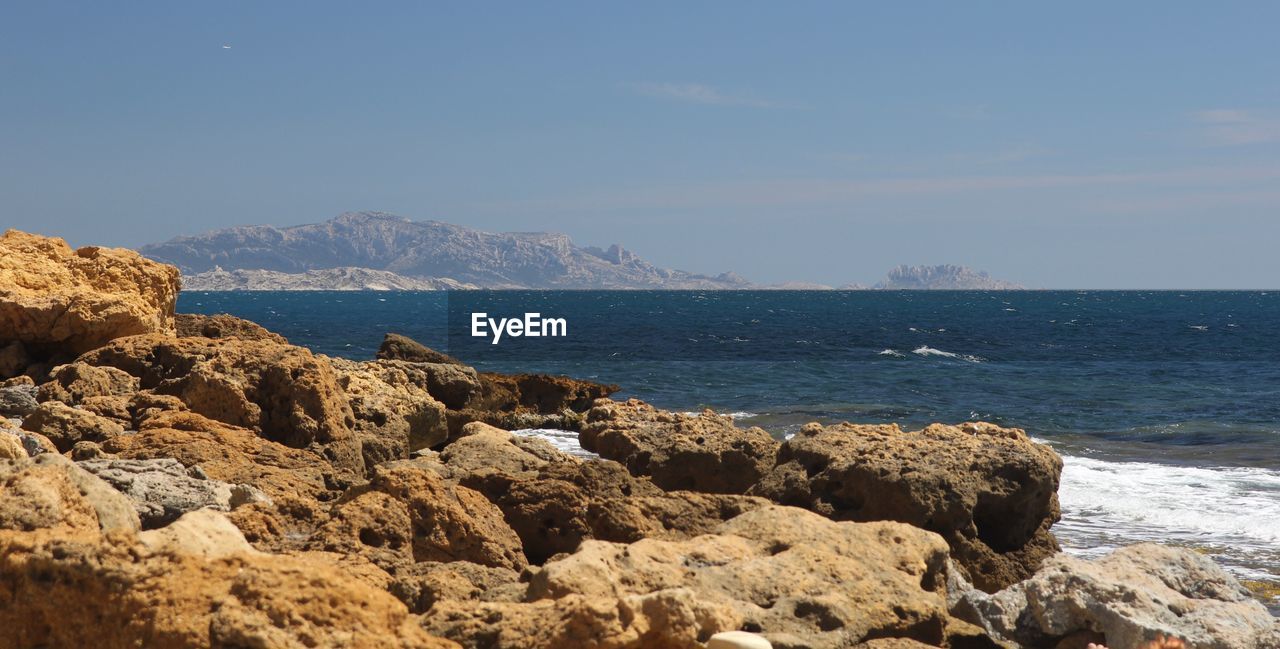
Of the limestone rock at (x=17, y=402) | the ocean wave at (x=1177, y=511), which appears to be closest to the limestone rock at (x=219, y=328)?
the limestone rock at (x=17, y=402)

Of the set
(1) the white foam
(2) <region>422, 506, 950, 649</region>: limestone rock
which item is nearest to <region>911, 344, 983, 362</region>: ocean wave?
(1) the white foam

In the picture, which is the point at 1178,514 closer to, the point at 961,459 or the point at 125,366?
the point at 961,459

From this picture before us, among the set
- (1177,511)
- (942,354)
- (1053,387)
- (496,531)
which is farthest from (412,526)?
(942,354)

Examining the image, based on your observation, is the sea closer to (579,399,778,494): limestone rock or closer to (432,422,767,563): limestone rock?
(579,399,778,494): limestone rock

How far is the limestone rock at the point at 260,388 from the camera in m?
9.59

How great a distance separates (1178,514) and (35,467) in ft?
39.6

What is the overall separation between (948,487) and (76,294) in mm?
9499

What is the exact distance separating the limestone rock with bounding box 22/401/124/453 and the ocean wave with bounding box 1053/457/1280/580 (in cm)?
854

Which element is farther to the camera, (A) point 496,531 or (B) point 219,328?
(B) point 219,328

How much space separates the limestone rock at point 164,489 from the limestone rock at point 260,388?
2769mm

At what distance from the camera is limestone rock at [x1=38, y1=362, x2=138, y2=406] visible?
945cm

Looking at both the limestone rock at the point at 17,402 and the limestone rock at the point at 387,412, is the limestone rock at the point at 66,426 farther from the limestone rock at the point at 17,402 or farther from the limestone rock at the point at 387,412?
the limestone rock at the point at 387,412

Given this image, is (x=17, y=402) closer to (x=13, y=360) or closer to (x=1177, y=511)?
(x=13, y=360)

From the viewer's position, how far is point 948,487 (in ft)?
28.2
